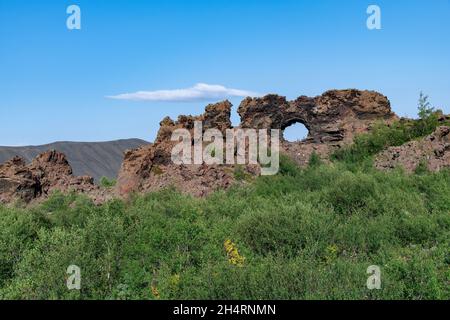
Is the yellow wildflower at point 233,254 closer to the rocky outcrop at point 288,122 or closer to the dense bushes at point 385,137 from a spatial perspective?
the rocky outcrop at point 288,122

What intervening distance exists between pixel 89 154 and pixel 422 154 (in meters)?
37.3

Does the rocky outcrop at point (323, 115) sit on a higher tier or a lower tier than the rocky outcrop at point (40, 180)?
higher

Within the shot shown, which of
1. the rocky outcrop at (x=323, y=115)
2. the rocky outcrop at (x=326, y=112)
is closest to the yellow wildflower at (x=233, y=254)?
the rocky outcrop at (x=323, y=115)

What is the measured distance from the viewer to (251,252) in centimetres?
1128

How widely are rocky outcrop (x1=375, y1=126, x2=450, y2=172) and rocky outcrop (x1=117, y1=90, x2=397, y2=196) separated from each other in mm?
4579

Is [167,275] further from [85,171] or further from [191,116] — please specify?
[85,171]

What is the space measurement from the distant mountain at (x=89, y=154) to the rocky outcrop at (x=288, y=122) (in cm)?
2349

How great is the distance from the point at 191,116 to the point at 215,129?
161 cm

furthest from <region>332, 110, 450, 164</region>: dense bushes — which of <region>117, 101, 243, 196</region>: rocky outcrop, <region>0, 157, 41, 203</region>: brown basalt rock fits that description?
<region>0, 157, 41, 203</region>: brown basalt rock

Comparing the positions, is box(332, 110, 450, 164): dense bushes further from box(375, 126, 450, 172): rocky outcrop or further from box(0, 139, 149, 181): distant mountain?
box(0, 139, 149, 181): distant mountain

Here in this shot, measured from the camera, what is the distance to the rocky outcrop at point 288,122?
90.6 feet
